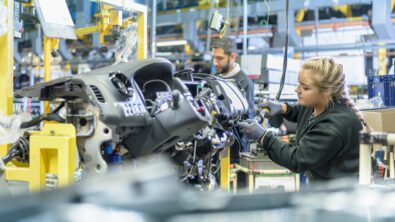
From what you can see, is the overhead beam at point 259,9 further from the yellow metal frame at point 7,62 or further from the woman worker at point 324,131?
the yellow metal frame at point 7,62

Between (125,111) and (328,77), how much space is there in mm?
1066

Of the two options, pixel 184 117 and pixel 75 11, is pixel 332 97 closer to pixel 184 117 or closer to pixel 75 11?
pixel 184 117

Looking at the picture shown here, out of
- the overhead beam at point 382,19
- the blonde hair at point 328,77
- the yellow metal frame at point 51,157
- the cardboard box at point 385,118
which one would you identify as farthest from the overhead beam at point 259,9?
the yellow metal frame at point 51,157

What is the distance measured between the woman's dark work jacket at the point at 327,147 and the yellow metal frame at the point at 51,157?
3.62ft

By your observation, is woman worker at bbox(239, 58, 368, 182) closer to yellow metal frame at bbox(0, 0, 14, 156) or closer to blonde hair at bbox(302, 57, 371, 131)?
blonde hair at bbox(302, 57, 371, 131)

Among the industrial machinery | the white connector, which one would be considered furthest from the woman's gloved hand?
the white connector

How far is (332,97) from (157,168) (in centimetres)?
171

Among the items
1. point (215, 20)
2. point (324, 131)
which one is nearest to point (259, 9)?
point (215, 20)

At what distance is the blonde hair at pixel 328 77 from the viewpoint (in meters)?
2.17

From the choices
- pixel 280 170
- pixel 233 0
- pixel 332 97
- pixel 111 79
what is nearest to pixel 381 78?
Result: pixel 280 170

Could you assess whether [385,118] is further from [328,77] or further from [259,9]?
[259,9]

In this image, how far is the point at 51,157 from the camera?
5.19 feet

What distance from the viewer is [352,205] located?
738mm

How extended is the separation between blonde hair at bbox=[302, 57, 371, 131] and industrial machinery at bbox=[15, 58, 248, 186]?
55 cm
